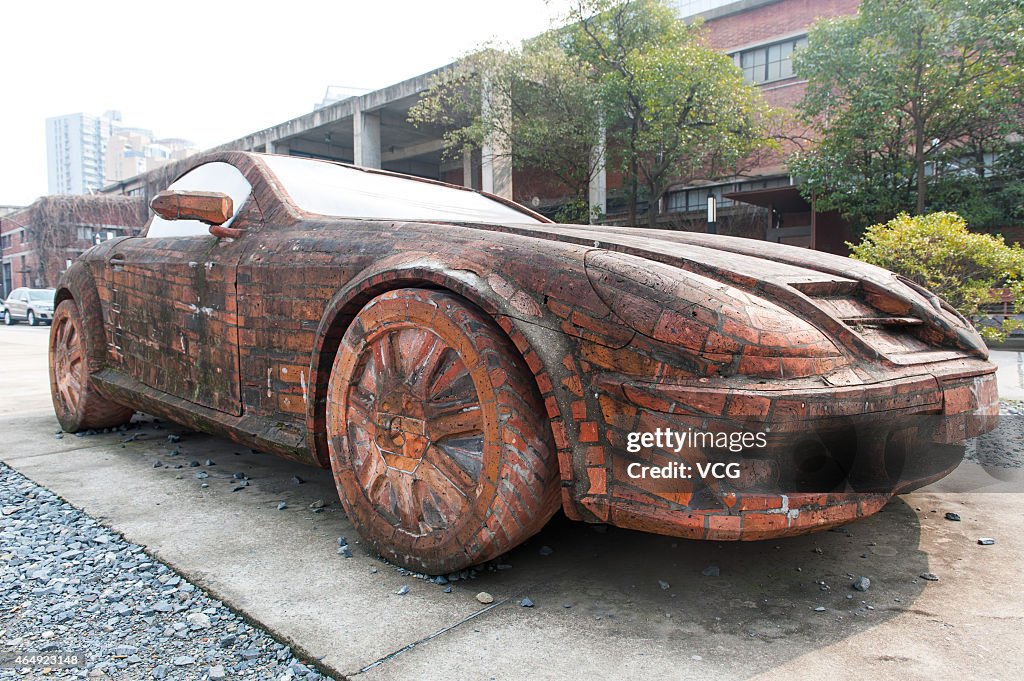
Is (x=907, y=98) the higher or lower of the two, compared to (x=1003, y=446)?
higher

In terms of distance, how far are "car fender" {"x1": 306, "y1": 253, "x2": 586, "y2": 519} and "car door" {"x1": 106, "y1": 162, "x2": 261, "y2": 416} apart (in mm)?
550

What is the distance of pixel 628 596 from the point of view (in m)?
1.80

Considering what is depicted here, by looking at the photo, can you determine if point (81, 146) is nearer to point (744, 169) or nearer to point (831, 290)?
point (744, 169)

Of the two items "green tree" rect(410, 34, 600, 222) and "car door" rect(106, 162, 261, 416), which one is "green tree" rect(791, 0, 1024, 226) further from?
"car door" rect(106, 162, 261, 416)

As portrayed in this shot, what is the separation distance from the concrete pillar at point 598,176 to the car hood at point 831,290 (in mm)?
17141

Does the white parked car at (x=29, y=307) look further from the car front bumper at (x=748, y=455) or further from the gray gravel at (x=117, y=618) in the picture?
the car front bumper at (x=748, y=455)

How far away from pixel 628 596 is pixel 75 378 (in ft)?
11.3

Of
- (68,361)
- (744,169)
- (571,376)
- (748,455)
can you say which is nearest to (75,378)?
(68,361)

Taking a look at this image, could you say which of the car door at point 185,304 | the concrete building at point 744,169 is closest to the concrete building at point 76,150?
the concrete building at point 744,169

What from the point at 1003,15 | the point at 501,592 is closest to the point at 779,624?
the point at 501,592

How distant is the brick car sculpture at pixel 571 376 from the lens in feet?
5.04

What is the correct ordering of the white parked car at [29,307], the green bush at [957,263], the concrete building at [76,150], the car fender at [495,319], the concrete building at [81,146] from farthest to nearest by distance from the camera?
the concrete building at [76,150], the concrete building at [81,146], the white parked car at [29,307], the green bush at [957,263], the car fender at [495,319]

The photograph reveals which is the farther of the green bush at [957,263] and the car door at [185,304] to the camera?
the green bush at [957,263]

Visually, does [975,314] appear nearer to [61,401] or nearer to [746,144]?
[61,401]
